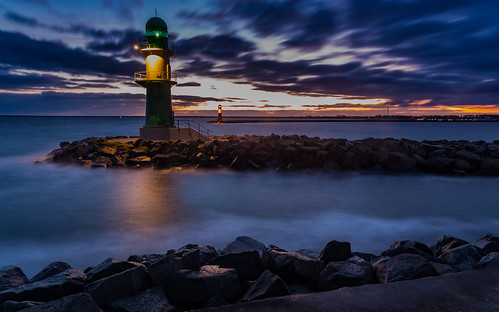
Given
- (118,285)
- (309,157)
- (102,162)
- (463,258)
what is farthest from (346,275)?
(102,162)

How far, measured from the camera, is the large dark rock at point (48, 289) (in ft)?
8.04

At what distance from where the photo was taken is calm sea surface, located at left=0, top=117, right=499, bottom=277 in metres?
5.39

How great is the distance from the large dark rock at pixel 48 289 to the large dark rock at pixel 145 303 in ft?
1.38

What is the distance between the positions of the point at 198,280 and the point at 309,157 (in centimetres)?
1027

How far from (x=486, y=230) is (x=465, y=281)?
4.72m

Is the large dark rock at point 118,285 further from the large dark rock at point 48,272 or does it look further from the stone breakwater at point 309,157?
the stone breakwater at point 309,157

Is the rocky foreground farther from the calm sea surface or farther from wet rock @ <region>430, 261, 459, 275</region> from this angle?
the calm sea surface

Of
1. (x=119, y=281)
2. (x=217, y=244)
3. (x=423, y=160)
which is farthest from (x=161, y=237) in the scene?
(x=423, y=160)

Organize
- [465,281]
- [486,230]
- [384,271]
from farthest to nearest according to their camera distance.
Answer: [486,230], [384,271], [465,281]

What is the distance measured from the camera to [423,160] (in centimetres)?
1183

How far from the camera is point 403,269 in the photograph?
2699 millimetres

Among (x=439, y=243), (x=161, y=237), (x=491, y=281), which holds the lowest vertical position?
(x=161, y=237)

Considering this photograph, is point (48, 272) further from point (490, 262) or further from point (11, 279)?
point (490, 262)

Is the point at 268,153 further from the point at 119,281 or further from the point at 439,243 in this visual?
the point at 119,281
